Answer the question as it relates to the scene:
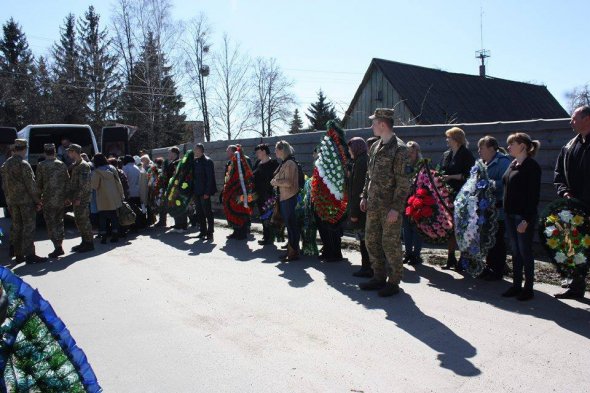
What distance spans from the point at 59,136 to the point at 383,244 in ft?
41.5

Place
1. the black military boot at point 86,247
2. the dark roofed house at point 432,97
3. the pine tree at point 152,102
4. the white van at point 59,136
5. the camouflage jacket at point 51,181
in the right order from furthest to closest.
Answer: the pine tree at point 152,102
the dark roofed house at point 432,97
the white van at point 59,136
the black military boot at point 86,247
the camouflage jacket at point 51,181

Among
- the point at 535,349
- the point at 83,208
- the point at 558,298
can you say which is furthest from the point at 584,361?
the point at 83,208

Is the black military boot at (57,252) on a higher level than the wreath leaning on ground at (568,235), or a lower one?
lower

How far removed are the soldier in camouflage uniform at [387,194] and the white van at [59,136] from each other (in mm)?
10762

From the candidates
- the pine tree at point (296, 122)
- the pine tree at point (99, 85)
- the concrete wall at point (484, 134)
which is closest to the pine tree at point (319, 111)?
the pine tree at point (296, 122)

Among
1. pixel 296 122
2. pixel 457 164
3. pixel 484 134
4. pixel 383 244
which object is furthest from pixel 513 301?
pixel 296 122

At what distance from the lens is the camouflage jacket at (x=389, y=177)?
17.7 feet

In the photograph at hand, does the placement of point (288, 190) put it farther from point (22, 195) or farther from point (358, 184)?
point (22, 195)

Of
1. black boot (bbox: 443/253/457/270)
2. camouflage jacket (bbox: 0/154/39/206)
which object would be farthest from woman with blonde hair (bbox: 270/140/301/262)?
camouflage jacket (bbox: 0/154/39/206)

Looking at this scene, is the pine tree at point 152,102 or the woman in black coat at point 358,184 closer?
the woman in black coat at point 358,184

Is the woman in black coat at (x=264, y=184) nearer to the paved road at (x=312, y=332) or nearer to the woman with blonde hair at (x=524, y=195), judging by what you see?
the paved road at (x=312, y=332)

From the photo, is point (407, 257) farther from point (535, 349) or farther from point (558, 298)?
point (535, 349)

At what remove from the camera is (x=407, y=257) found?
24.0 feet

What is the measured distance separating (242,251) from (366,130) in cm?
359
